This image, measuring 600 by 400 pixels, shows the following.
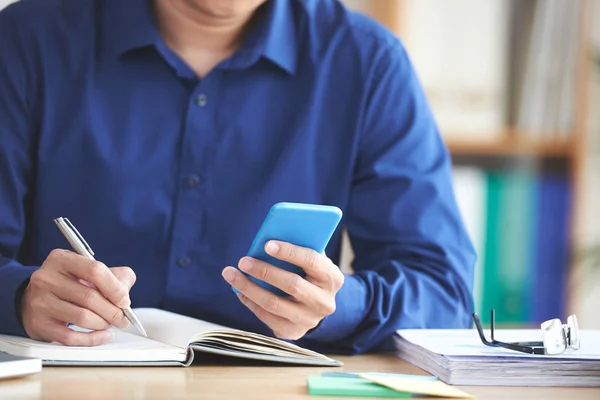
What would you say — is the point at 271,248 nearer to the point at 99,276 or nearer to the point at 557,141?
the point at 99,276

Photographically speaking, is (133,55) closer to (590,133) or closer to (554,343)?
(554,343)

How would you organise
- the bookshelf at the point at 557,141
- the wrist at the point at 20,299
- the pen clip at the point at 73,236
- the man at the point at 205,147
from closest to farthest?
the pen clip at the point at 73,236
the wrist at the point at 20,299
the man at the point at 205,147
the bookshelf at the point at 557,141

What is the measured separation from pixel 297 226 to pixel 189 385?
21 centimetres

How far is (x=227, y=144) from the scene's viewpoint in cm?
156

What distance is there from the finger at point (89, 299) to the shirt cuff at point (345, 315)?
27 cm

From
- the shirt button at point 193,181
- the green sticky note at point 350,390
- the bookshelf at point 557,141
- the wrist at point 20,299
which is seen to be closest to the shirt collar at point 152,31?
the shirt button at point 193,181

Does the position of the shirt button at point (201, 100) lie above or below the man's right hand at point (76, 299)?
above

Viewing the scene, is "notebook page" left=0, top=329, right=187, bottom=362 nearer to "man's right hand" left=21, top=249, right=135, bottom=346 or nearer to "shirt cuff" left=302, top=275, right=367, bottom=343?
"man's right hand" left=21, top=249, right=135, bottom=346

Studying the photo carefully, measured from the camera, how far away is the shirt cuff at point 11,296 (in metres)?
1.25

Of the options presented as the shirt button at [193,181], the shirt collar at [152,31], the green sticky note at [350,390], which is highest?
the shirt collar at [152,31]

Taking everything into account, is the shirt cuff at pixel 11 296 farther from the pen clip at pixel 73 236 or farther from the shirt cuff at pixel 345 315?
the shirt cuff at pixel 345 315

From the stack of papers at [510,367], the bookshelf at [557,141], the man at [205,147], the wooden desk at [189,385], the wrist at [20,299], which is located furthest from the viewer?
the bookshelf at [557,141]

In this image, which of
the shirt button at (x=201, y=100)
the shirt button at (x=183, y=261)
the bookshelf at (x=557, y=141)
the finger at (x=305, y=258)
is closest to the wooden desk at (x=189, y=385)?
the finger at (x=305, y=258)

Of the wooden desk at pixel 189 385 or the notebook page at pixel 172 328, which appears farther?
the notebook page at pixel 172 328
